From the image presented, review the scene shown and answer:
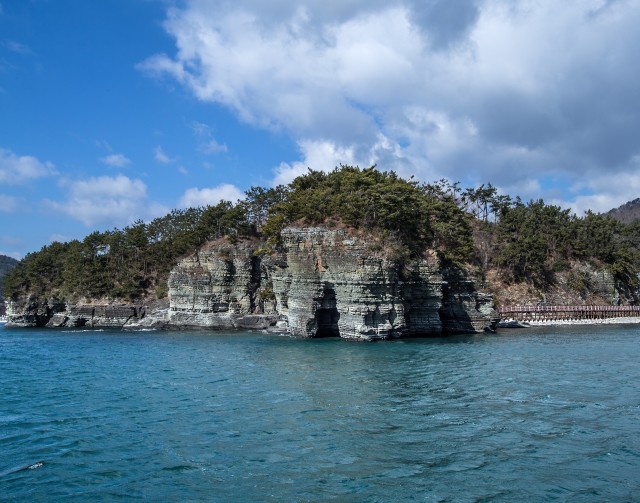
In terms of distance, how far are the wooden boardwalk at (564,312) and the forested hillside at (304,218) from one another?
22.2ft

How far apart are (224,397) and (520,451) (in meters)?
13.1

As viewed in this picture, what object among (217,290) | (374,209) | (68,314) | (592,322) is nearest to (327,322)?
(374,209)

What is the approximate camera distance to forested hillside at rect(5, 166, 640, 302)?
6228 cm

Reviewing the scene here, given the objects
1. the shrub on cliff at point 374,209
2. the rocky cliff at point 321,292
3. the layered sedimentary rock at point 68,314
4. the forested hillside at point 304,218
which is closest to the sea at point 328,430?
the rocky cliff at point 321,292

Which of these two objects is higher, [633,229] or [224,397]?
[633,229]

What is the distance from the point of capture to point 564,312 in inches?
2783

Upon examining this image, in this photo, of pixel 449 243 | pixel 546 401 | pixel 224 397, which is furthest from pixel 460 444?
pixel 449 243

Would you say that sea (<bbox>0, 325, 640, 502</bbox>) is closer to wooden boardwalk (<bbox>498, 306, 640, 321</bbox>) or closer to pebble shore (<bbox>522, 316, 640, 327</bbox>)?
pebble shore (<bbox>522, 316, 640, 327</bbox>)

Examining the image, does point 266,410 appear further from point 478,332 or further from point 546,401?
point 478,332

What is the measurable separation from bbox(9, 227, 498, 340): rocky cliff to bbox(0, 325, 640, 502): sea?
12.3m

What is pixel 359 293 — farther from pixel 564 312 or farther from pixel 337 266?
pixel 564 312

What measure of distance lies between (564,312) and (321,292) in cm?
4072

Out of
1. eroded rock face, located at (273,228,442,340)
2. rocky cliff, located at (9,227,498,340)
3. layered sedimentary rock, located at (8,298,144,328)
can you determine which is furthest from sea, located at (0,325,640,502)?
layered sedimentary rock, located at (8,298,144,328)

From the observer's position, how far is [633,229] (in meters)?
88.8
